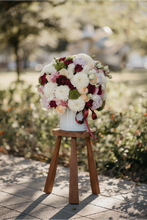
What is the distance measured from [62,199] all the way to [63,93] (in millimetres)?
1212

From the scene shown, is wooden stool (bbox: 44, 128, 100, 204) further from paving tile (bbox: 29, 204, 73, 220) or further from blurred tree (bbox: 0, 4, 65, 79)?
blurred tree (bbox: 0, 4, 65, 79)

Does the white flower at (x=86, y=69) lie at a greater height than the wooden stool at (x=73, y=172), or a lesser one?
greater

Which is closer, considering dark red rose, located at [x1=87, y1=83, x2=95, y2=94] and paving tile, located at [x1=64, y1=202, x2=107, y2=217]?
paving tile, located at [x1=64, y1=202, x2=107, y2=217]

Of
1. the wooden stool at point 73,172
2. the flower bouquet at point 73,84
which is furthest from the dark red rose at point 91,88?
the wooden stool at point 73,172

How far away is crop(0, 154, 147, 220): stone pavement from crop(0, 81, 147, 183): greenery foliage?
0.40 metres

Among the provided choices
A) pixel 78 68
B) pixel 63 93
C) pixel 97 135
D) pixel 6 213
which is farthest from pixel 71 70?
pixel 97 135

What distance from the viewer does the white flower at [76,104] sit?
9.65 ft

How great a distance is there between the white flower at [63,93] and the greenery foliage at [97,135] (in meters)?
1.51

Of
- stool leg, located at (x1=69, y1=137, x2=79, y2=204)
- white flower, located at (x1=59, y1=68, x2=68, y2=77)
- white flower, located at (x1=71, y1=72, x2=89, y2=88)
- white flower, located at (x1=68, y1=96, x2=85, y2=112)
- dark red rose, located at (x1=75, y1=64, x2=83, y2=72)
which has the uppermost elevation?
dark red rose, located at (x1=75, y1=64, x2=83, y2=72)

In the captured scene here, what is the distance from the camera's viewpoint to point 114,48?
36469mm

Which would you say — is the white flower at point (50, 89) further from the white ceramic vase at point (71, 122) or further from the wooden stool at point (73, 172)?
the wooden stool at point (73, 172)

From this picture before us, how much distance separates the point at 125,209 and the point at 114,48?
115 ft

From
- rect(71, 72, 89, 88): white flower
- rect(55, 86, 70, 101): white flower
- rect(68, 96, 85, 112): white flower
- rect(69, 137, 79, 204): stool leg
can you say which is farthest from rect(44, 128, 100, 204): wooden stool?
rect(71, 72, 89, 88): white flower

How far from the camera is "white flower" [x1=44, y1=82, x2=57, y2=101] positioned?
2988 millimetres
